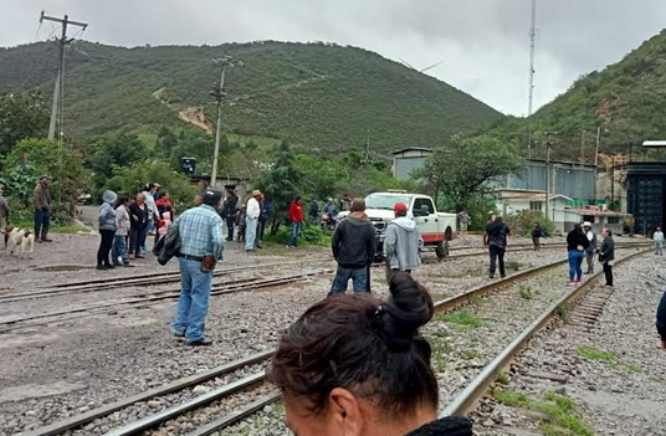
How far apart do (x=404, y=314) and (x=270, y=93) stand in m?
95.8

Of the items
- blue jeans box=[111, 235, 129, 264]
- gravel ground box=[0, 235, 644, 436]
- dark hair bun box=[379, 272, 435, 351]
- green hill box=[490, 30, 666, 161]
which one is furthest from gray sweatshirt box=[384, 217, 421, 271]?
green hill box=[490, 30, 666, 161]

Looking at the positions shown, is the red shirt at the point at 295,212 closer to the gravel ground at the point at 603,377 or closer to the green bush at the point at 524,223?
the gravel ground at the point at 603,377

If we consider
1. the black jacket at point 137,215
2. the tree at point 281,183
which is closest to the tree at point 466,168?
the tree at point 281,183

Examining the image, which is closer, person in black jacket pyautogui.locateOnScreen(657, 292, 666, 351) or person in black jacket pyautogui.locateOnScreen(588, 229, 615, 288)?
person in black jacket pyautogui.locateOnScreen(657, 292, 666, 351)

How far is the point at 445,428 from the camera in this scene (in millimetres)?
1450

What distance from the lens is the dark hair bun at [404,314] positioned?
1.57 meters

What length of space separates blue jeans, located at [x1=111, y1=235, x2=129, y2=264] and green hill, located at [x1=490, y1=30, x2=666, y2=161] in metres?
72.5

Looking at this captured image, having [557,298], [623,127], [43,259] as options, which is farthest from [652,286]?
[623,127]

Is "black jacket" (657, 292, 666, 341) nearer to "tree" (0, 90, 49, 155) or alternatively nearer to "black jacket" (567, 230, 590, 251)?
"black jacket" (567, 230, 590, 251)

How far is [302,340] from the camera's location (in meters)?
1.59

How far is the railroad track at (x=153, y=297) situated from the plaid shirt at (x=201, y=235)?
106 inches

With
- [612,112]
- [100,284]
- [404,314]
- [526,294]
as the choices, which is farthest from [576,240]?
[612,112]

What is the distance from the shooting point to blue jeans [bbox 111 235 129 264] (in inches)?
607

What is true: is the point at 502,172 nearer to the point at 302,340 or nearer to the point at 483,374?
the point at 483,374
